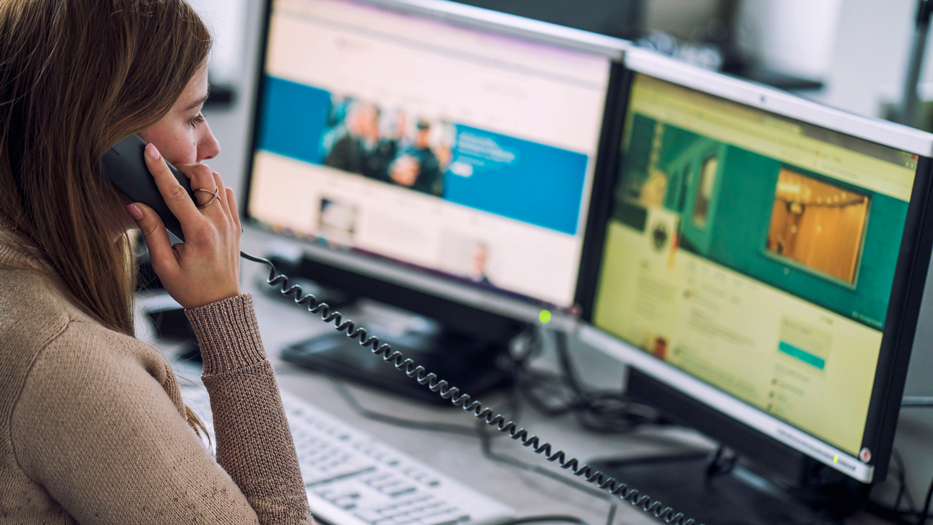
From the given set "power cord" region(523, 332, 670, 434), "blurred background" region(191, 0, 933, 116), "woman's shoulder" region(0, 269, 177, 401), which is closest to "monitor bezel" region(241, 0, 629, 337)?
"power cord" region(523, 332, 670, 434)

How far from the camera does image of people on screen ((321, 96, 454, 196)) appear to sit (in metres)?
1.24

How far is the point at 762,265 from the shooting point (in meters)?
0.96

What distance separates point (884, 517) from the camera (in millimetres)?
990

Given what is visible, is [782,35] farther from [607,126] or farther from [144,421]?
[144,421]

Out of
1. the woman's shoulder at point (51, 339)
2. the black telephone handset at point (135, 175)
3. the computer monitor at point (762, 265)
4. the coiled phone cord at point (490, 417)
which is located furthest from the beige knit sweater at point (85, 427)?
the computer monitor at point (762, 265)

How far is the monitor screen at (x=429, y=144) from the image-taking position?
3.80ft

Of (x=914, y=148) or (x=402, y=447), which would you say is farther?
(x=402, y=447)

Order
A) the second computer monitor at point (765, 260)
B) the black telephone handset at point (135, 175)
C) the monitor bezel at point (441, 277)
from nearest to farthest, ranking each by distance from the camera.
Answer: the black telephone handset at point (135, 175)
the second computer monitor at point (765, 260)
the monitor bezel at point (441, 277)

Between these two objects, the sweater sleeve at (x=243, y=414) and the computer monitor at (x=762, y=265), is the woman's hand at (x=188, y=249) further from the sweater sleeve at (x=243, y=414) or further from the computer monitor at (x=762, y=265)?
the computer monitor at (x=762, y=265)

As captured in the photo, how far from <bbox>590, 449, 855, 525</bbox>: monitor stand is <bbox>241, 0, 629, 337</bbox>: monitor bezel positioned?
0.21m

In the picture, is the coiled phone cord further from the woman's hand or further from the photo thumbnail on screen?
the photo thumbnail on screen

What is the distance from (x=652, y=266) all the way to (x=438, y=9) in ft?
1.50

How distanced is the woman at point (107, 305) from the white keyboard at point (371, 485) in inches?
5.1

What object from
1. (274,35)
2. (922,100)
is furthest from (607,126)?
(922,100)
